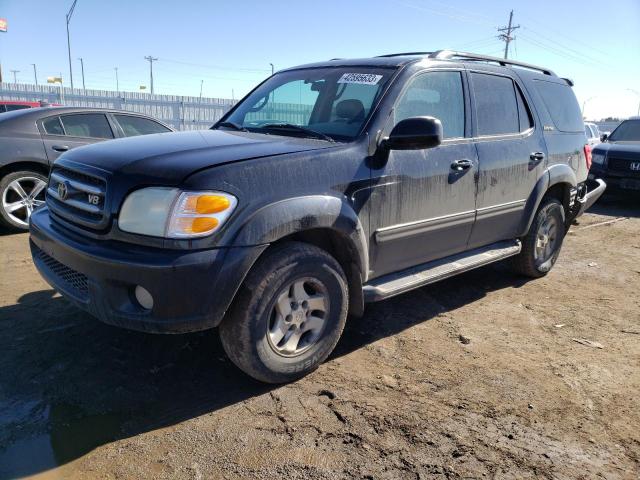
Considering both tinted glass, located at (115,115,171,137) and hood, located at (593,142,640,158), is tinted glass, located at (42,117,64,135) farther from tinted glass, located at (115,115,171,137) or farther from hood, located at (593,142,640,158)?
hood, located at (593,142,640,158)

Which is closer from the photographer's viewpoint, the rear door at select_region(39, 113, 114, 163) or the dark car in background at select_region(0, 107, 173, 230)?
the dark car in background at select_region(0, 107, 173, 230)

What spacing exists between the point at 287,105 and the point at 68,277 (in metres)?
2.00

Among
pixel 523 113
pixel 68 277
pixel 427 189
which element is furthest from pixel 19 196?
pixel 523 113

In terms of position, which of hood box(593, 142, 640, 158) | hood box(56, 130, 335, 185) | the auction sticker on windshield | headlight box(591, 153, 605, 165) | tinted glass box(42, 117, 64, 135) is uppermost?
the auction sticker on windshield

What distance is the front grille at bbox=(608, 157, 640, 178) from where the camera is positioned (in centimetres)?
928

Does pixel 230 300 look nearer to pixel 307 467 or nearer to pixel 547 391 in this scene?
pixel 307 467

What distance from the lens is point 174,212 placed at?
246 centimetres

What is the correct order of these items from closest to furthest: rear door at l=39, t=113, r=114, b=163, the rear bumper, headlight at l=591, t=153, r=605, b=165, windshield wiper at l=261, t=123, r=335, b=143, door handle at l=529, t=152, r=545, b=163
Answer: windshield wiper at l=261, t=123, r=335, b=143 < door handle at l=529, t=152, r=545, b=163 < the rear bumper < rear door at l=39, t=113, r=114, b=163 < headlight at l=591, t=153, r=605, b=165

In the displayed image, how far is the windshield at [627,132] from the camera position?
10.6m

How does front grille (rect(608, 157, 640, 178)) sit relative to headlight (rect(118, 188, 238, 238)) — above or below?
below

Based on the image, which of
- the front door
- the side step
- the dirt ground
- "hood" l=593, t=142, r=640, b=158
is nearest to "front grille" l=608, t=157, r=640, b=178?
"hood" l=593, t=142, r=640, b=158

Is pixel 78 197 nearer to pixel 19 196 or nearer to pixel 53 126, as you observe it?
pixel 19 196

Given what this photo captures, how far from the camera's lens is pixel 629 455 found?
2451 mm

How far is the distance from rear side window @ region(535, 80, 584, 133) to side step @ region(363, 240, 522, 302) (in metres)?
1.38
